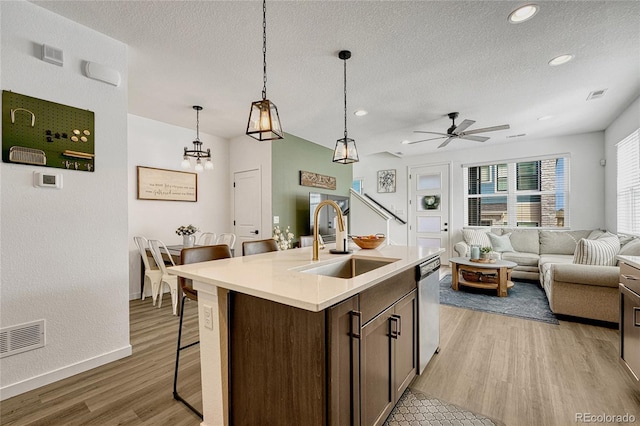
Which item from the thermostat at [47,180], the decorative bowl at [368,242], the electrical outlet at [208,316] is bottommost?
the electrical outlet at [208,316]

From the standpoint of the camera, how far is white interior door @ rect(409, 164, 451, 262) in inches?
257

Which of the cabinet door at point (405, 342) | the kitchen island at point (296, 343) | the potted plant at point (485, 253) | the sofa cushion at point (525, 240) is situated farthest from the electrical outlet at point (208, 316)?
the sofa cushion at point (525, 240)

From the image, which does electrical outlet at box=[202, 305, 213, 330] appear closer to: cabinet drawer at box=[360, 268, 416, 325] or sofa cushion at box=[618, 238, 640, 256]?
cabinet drawer at box=[360, 268, 416, 325]

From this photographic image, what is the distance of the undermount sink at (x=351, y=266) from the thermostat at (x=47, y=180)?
2.01 meters

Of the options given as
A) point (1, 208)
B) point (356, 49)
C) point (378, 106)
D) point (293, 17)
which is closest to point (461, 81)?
point (378, 106)

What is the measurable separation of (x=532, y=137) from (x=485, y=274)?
3.15 m

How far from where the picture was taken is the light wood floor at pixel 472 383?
170 centimetres

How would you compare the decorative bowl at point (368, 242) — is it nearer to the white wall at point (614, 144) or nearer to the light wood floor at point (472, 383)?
the light wood floor at point (472, 383)

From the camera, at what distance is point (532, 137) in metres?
5.49

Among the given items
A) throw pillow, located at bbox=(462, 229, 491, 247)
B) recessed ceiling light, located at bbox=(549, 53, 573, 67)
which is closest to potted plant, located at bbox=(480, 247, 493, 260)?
throw pillow, located at bbox=(462, 229, 491, 247)

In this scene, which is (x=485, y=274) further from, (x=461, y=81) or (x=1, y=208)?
(x=1, y=208)

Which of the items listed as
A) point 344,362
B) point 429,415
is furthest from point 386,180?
point 344,362

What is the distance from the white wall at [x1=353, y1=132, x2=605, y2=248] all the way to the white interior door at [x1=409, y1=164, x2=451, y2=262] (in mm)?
132

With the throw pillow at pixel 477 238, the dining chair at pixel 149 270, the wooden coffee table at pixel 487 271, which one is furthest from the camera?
the throw pillow at pixel 477 238
